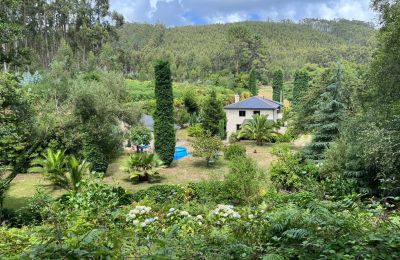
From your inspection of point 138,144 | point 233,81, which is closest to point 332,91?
point 138,144

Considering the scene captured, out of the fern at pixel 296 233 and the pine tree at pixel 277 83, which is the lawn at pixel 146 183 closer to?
the fern at pixel 296 233

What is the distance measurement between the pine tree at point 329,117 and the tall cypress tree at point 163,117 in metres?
9.16

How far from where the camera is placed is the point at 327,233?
3.43 meters

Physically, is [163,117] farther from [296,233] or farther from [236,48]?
[236,48]

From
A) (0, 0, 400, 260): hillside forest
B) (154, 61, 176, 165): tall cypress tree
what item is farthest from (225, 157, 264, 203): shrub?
(154, 61, 176, 165): tall cypress tree

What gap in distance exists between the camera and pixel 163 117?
930 inches

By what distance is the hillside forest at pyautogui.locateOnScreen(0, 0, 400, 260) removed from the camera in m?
3.30

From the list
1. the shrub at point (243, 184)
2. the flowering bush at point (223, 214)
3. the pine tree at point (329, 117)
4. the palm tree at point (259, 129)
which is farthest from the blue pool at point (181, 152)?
the flowering bush at point (223, 214)

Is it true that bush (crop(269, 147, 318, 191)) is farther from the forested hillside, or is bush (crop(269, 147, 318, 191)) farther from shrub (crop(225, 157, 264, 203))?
the forested hillside

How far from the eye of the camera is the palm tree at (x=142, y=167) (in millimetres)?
20453

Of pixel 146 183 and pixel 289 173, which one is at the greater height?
pixel 289 173

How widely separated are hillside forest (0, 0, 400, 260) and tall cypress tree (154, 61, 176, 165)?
3.1 inches

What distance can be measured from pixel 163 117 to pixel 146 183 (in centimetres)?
519

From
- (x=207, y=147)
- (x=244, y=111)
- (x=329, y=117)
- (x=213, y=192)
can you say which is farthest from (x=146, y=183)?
(x=244, y=111)
